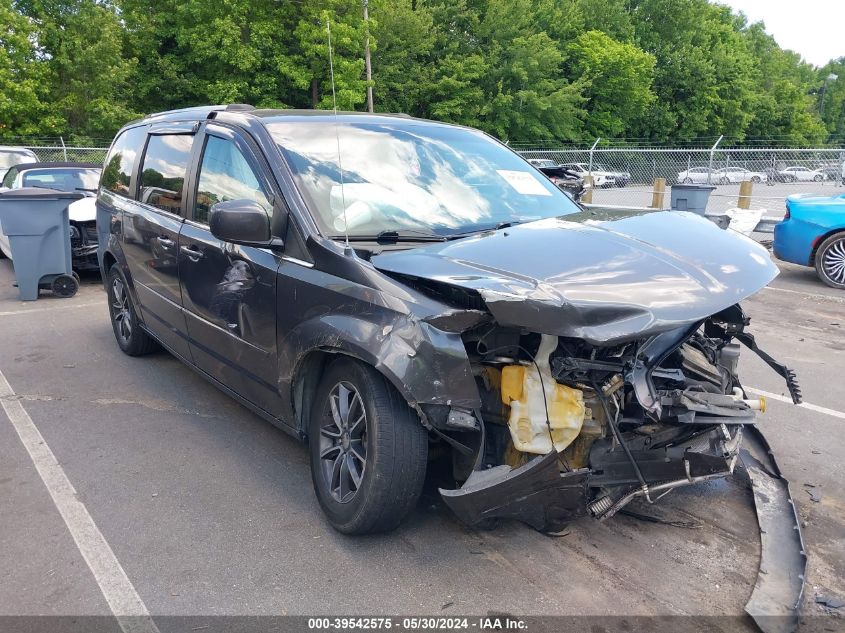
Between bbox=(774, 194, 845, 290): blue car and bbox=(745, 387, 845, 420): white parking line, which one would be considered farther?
bbox=(774, 194, 845, 290): blue car

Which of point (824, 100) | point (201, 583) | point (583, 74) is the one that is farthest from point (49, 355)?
point (824, 100)

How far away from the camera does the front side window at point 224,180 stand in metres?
3.62

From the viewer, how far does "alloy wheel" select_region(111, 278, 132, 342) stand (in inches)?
231

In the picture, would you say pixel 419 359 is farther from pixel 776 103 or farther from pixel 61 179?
pixel 776 103

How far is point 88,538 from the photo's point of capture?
3221 mm

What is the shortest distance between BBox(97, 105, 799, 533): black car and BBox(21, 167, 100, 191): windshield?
7983 mm

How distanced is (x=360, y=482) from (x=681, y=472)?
1353 millimetres

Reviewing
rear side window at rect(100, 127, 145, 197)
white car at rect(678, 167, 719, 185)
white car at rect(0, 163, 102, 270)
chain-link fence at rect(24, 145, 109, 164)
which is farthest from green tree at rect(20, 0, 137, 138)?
rear side window at rect(100, 127, 145, 197)

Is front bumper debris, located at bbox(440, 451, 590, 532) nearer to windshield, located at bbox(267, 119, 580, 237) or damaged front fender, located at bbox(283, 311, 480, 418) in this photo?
damaged front fender, located at bbox(283, 311, 480, 418)


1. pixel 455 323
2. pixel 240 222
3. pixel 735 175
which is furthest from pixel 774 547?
pixel 735 175

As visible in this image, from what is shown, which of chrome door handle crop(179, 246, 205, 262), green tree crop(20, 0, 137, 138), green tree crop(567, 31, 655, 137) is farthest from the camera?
green tree crop(567, 31, 655, 137)

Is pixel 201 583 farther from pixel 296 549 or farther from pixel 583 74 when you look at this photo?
pixel 583 74

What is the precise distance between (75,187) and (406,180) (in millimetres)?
8984

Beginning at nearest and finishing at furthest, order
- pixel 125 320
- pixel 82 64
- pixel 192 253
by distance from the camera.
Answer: pixel 192 253 < pixel 125 320 < pixel 82 64
